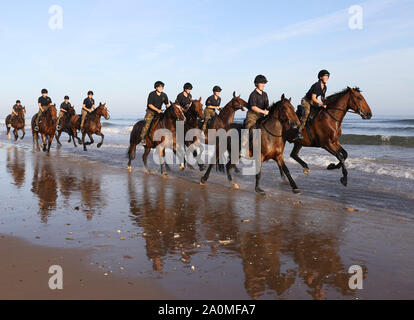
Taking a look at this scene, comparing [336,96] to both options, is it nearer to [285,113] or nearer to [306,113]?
[306,113]

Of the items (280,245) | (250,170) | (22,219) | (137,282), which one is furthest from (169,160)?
(137,282)

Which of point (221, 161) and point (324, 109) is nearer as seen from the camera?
point (324, 109)

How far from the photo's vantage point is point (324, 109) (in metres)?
11.3

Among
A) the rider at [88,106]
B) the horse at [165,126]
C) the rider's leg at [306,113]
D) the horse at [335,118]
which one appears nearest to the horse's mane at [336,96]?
the horse at [335,118]

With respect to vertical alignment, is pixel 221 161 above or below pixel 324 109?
below

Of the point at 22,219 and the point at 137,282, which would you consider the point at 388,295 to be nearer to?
the point at 137,282

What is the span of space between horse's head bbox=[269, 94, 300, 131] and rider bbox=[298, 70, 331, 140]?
2017 millimetres

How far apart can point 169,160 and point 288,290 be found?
539 inches

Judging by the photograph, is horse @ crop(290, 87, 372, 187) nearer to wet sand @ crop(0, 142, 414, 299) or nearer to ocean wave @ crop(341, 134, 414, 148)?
wet sand @ crop(0, 142, 414, 299)

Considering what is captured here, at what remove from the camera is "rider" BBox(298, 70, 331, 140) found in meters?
11.3

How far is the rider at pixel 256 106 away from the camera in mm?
10117

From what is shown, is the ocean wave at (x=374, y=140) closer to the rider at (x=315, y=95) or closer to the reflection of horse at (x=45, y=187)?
the rider at (x=315, y=95)

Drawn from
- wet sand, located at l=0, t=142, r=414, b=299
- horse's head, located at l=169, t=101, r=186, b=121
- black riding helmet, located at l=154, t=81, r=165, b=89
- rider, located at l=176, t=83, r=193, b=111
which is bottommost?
wet sand, located at l=0, t=142, r=414, b=299

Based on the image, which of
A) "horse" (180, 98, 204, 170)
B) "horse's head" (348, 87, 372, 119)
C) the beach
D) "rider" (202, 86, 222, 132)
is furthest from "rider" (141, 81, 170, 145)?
"horse's head" (348, 87, 372, 119)
